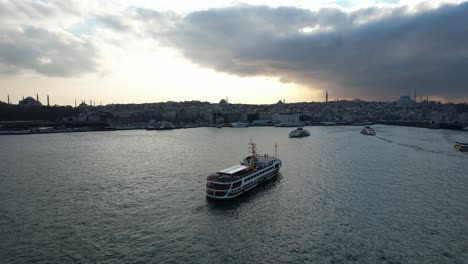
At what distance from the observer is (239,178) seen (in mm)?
24875

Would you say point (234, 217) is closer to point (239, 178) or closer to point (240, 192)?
point (240, 192)

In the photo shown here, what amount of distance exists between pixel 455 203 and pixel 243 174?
16.6 m

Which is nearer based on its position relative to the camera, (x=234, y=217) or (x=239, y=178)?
(x=234, y=217)

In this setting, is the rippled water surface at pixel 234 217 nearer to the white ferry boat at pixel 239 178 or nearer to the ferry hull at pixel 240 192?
the ferry hull at pixel 240 192

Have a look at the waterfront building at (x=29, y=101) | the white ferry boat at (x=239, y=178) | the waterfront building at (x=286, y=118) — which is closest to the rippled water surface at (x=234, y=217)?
the white ferry boat at (x=239, y=178)

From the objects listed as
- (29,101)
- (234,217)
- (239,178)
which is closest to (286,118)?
(239,178)

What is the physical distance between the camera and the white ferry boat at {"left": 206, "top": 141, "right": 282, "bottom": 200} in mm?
23234

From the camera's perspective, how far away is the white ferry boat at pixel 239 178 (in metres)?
23.2

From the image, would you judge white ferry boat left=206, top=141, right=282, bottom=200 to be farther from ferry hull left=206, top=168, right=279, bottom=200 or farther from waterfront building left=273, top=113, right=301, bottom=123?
waterfront building left=273, top=113, right=301, bottom=123

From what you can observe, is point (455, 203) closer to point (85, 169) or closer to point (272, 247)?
point (272, 247)

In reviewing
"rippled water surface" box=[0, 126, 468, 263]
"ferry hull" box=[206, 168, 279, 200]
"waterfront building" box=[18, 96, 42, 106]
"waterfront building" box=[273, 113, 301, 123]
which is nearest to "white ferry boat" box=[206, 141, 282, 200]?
"ferry hull" box=[206, 168, 279, 200]

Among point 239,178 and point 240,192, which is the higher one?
point 239,178

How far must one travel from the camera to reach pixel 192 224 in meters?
18.7

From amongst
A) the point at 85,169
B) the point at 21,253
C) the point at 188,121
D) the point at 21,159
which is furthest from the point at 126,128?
the point at 21,253
